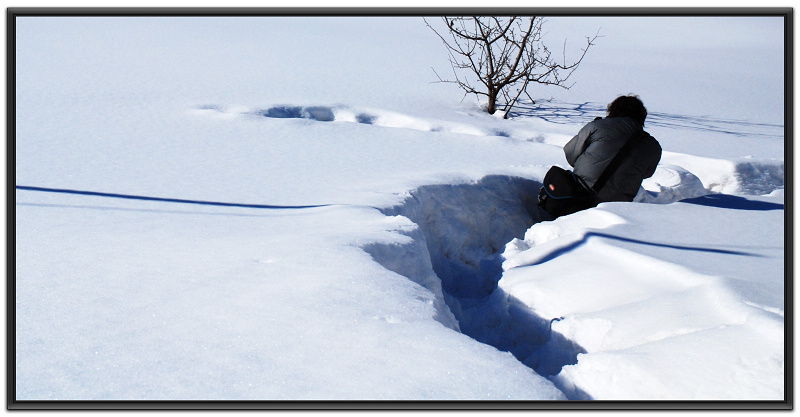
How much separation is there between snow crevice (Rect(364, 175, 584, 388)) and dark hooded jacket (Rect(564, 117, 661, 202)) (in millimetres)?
469

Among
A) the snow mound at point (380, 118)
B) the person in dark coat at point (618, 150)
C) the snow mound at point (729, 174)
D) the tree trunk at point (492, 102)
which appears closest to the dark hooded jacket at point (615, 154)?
the person in dark coat at point (618, 150)

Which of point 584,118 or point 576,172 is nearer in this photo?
point 576,172

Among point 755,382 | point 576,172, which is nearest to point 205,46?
point 576,172

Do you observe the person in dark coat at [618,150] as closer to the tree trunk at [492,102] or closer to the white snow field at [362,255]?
the white snow field at [362,255]

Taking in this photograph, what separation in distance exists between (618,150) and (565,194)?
1.32ft

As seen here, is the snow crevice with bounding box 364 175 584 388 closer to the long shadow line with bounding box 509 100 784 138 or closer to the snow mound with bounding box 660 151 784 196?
the snow mound with bounding box 660 151 784 196

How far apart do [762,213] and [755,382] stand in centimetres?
245

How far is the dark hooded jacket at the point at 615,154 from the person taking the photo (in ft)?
13.0

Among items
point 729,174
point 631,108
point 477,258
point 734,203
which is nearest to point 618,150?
point 631,108

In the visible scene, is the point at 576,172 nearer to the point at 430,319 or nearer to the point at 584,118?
the point at 430,319

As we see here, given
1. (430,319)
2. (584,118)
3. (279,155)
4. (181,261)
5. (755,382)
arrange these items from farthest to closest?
(584,118) → (279,155) → (181,261) → (430,319) → (755,382)

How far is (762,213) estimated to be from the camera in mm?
3832

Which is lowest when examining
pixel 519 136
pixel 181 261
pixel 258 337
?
pixel 258 337

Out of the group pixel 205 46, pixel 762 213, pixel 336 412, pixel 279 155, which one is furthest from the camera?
pixel 205 46
